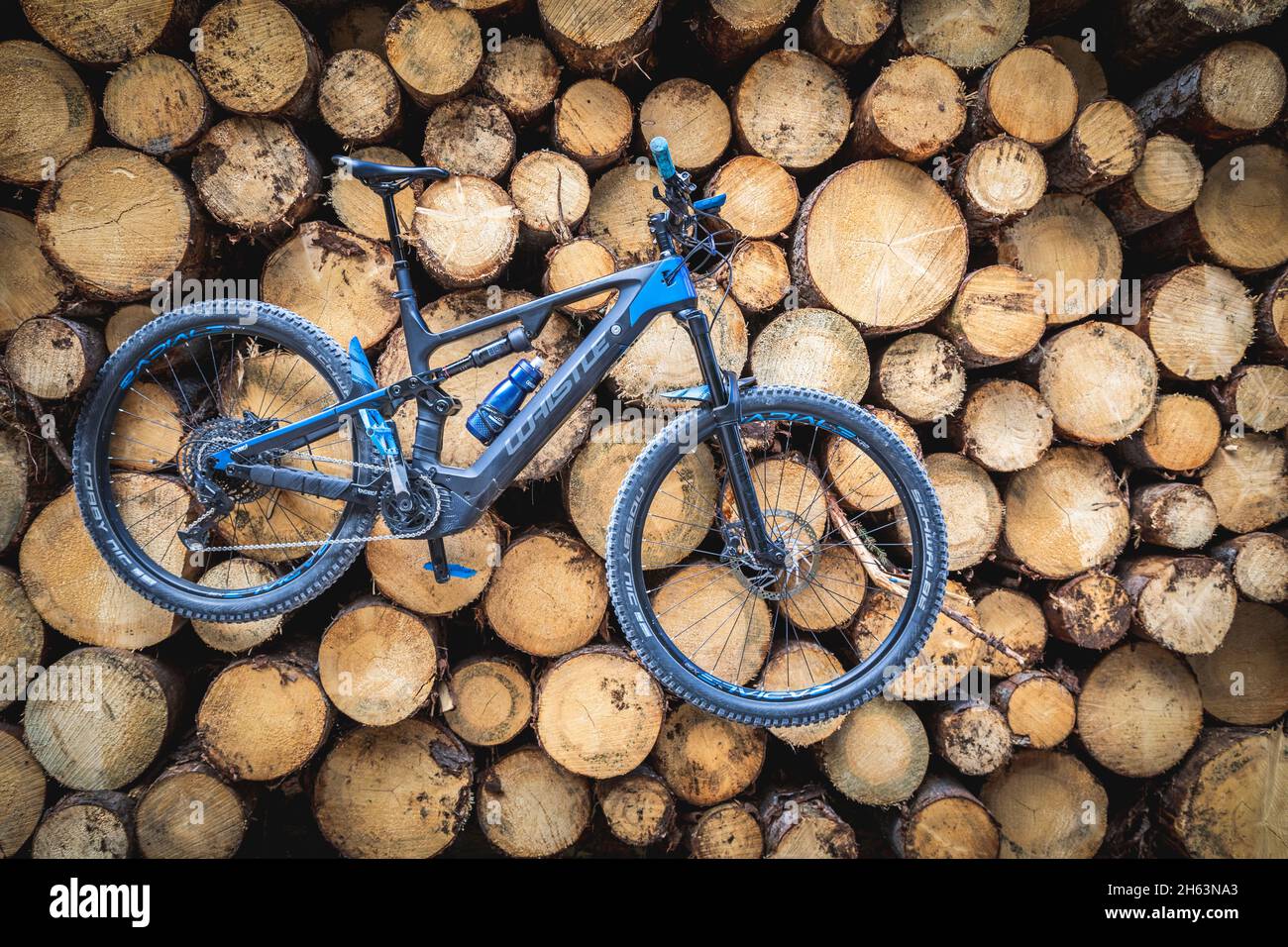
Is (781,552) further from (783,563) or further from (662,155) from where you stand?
(662,155)

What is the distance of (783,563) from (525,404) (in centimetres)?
106

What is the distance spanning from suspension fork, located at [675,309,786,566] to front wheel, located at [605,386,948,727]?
0.20 feet

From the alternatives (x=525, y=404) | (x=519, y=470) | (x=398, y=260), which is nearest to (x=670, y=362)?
(x=525, y=404)

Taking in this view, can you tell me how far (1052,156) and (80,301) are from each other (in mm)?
3931

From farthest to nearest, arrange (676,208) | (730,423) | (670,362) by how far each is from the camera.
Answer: (670,362), (730,423), (676,208)

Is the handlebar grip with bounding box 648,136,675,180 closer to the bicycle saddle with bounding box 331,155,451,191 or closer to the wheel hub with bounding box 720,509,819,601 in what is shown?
the bicycle saddle with bounding box 331,155,451,191

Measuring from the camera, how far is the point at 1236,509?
3168 mm

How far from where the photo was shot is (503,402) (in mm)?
2457

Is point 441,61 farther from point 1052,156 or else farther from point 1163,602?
point 1163,602

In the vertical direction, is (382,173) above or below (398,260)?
above

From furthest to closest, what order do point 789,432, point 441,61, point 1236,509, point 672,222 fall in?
1. point 1236,509
2. point 789,432
3. point 441,61
4. point 672,222

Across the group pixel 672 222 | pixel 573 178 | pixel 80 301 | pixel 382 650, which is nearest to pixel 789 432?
pixel 672 222

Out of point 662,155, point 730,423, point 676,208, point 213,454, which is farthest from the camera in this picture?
point 213,454

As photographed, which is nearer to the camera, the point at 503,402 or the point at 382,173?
the point at 382,173
